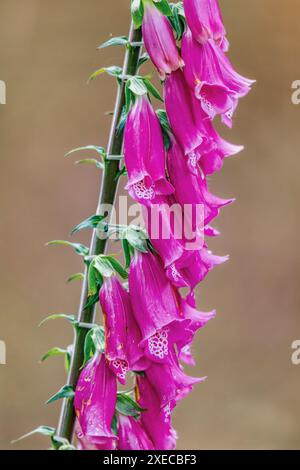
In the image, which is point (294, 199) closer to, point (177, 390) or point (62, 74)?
point (62, 74)

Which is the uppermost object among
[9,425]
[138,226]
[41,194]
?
[41,194]

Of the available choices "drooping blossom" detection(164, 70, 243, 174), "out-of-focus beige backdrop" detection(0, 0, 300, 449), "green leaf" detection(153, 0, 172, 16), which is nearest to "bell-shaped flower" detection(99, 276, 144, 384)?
"drooping blossom" detection(164, 70, 243, 174)

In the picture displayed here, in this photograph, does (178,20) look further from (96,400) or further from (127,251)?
(96,400)

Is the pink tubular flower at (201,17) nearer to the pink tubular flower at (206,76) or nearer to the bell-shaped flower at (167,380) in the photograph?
the pink tubular flower at (206,76)

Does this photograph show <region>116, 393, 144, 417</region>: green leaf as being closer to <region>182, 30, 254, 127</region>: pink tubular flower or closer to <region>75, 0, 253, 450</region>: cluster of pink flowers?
<region>75, 0, 253, 450</region>: cluster of pink flowers

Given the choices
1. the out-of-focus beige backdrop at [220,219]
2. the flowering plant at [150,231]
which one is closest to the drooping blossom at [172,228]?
the flowering plant at [150,231]

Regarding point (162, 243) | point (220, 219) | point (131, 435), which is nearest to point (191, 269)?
point (162, 243)

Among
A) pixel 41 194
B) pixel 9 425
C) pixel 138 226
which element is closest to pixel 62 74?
pixel 41 194
